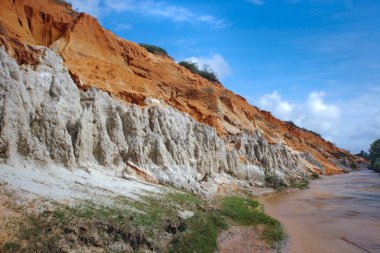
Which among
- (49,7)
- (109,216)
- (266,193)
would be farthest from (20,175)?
(49,7)

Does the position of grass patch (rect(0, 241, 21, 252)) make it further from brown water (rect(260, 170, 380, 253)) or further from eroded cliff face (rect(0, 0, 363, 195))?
brown water (rect(260, 170, 380, 253))

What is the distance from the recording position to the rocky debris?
49.4 ft

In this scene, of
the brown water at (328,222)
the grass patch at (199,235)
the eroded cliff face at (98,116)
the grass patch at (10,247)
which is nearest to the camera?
the grass patch at (10,247)

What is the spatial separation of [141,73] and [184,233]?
31.2 meters

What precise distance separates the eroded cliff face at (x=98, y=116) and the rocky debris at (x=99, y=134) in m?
0.05

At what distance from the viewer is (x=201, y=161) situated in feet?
92.6

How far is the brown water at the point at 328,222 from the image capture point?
14117mm

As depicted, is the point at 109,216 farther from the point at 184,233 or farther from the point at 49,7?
the point at 49,7

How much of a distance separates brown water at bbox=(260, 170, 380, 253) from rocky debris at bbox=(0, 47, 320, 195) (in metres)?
5.41

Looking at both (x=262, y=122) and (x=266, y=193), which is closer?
(x=266, y=193)

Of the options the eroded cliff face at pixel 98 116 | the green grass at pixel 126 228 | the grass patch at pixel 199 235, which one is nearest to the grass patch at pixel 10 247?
the green grass at pixel 126 228

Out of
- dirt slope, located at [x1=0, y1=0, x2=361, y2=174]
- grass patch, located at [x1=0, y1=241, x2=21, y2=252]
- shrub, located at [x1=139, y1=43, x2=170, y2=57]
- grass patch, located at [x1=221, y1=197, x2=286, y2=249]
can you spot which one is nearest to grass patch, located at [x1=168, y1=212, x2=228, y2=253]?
grass patch, located at [x1=221, y1=197, x2=286, y2=249]

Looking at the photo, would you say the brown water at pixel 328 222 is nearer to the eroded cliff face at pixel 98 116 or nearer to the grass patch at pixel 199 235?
the grass patch at pixel 199 235

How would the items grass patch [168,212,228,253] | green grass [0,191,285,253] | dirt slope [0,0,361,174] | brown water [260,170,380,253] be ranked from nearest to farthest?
green grass [0,191,285,253] → grass patch [168,212,228,253] → brown water [260,170,380,253] → dirt slope [0,0,361,174]
